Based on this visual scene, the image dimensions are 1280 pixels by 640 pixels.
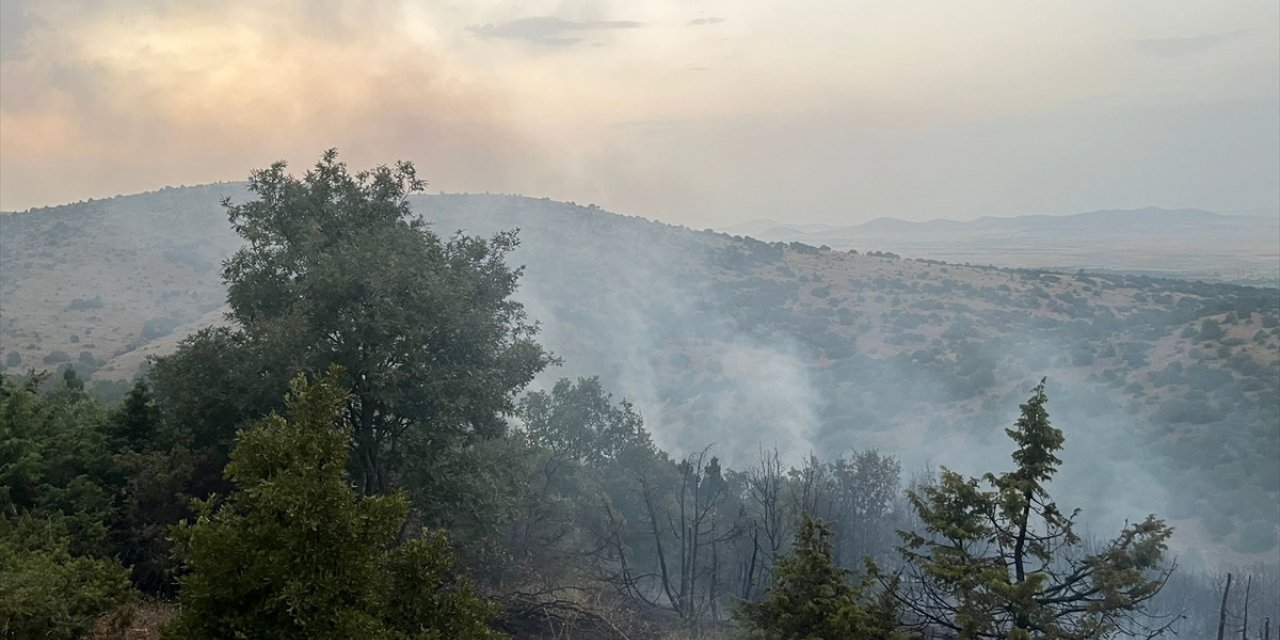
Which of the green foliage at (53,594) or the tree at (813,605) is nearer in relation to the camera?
the green foliage at (53,594)

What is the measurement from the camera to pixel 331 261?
13.3 m

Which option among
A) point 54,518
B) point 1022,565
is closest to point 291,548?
point 1022,565

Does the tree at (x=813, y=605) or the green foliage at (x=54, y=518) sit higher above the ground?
the green foliage at (x=54, y=518)

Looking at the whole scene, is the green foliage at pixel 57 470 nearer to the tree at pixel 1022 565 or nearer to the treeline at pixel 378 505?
the treeline at pixel 378 505

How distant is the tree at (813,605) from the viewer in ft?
25.7

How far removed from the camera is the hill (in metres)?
41.3

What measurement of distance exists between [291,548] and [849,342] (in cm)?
6107

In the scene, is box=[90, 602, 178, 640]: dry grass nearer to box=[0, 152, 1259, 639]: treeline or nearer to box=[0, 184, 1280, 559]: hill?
box=[0, 152, 1259, 639]: treeline

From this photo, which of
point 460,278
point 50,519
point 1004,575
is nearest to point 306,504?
point 1004,575

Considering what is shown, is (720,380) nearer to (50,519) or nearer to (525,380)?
(525,380)

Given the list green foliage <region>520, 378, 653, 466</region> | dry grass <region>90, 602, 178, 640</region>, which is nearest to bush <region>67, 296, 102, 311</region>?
green foliage <region>520, 378, 653, 466</region>

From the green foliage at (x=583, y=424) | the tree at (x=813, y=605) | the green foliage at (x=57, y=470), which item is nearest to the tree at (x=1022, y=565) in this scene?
the tree at (x=813, y=605)

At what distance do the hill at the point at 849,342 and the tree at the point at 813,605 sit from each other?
32.6 meters

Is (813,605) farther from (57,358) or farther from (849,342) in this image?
(849,342)
